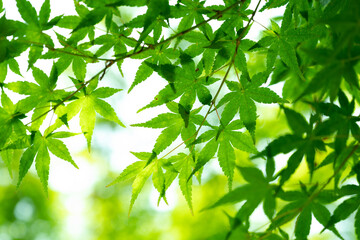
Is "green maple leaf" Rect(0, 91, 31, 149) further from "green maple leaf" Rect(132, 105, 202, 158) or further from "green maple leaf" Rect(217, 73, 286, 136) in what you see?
"green maple leaf" Rect(217, 73, 286, 136)

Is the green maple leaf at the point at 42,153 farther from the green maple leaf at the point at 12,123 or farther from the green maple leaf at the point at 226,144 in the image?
the green maple leaf at the point at 226,144

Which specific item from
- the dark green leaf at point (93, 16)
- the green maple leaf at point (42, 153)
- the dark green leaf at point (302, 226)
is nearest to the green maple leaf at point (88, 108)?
the green maple leaf at point (42, 153)

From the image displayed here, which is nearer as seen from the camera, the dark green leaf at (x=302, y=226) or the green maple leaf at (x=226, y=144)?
the dark green leaf at (x=302, y=226)

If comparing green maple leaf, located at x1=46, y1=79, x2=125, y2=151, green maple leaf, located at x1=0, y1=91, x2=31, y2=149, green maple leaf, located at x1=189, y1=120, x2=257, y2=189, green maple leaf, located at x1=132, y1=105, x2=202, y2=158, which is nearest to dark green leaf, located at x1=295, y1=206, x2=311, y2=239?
green maple leaf, located at x1=189, y1=120, x2=257, y2=189

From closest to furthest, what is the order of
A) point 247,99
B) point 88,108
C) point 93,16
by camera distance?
point 93,16
point 247,99
point 88,108

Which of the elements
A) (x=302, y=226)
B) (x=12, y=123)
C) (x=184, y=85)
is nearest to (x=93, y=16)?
(x=184, y=85)

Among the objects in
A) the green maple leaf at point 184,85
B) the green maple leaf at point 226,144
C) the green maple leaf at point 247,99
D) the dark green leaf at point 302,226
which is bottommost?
the dark green leaf at point 302,226

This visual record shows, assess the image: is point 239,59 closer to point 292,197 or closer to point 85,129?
point 292,197

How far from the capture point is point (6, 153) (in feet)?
3.53

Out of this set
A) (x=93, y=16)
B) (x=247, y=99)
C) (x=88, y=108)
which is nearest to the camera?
(x=93, y=16)

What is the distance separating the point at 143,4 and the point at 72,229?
5924mm

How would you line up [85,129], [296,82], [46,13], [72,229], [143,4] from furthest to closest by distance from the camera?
[72,229] < [296,82] < [85,129] < [46,13] < [143,4]

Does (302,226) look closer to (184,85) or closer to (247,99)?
(247,99)

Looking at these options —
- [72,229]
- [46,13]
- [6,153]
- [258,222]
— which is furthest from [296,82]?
[72,229]
